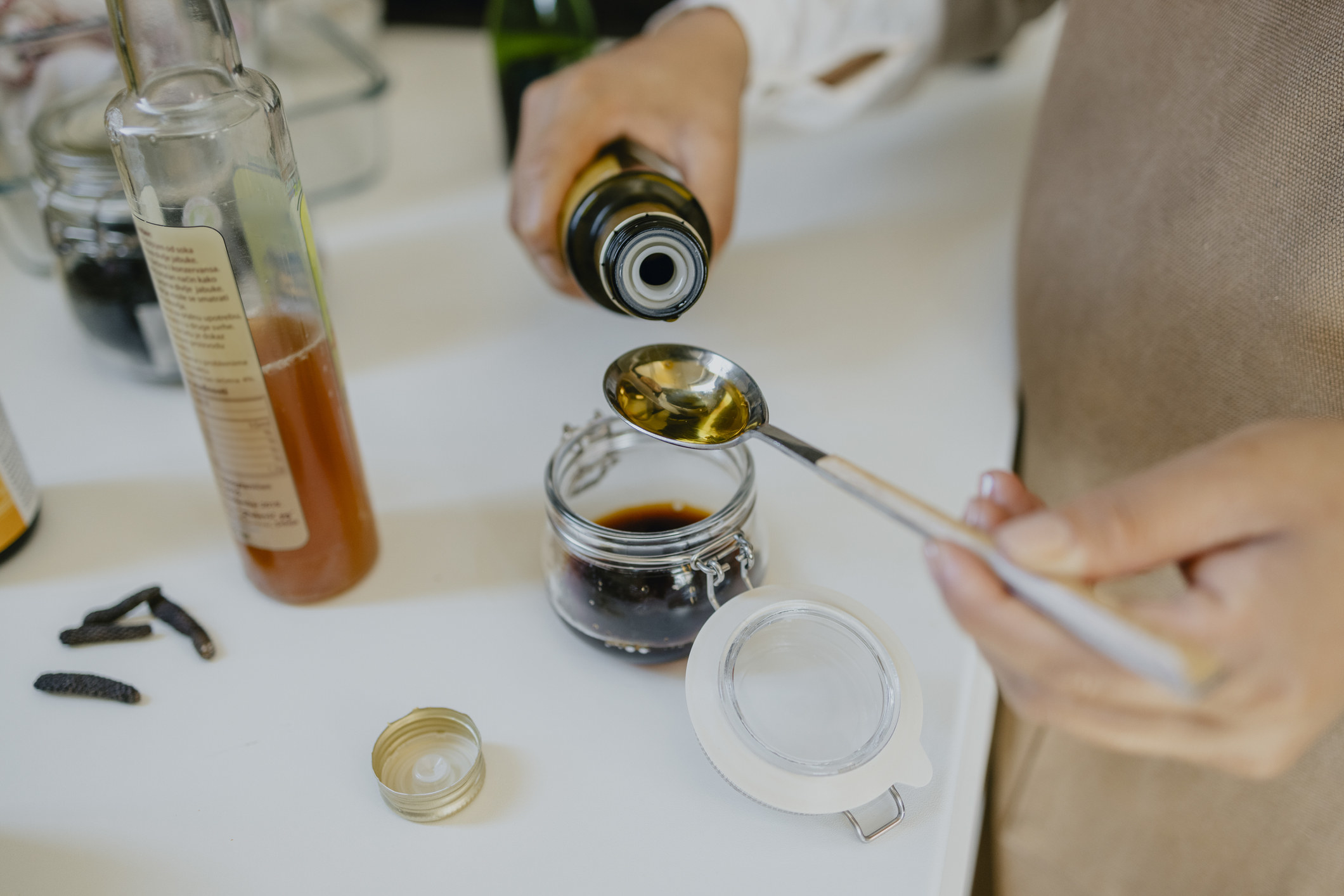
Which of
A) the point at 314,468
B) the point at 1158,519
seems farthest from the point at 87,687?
the point at 1158,519

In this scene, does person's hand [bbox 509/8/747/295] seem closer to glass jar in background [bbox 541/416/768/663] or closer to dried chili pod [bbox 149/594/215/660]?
glass jar in background [bbox 541/416/768/663]

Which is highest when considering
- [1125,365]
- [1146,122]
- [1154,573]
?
[1146,122]

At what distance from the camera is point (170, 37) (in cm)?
39

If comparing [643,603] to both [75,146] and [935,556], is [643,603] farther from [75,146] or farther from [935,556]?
[75,146]

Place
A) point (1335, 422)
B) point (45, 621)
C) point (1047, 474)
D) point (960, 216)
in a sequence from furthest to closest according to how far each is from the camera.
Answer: point (960, 216) < point (1047, 474) < point (45, 621) < point (1335, 422)

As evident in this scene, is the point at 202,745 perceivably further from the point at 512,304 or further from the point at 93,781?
the point at 512,304

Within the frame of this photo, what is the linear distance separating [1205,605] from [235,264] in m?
0.40

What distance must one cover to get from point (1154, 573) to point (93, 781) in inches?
23.6

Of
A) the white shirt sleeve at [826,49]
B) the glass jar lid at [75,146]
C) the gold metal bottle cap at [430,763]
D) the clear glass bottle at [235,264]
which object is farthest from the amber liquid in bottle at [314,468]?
the white shirt sleeve at [826,49]

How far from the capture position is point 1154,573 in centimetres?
Result: 60

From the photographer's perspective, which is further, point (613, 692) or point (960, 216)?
point (960, 216)

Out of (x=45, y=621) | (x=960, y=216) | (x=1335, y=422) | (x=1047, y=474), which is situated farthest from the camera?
(x=960, y=216)

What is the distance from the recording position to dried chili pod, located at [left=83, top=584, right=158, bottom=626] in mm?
498

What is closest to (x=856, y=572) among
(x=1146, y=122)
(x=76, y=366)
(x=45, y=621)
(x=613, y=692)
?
(x=613, y=692)
